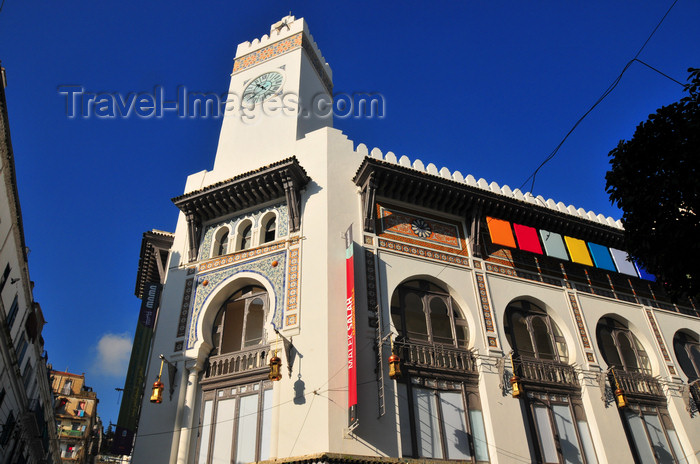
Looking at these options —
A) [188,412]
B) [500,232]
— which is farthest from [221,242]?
[500,232]

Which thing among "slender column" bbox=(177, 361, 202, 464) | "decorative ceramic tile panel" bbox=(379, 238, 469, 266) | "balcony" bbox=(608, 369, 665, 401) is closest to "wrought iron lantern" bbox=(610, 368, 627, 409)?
"balcony" bbox=(608, 369, 665, 401)

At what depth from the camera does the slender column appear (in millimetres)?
15312

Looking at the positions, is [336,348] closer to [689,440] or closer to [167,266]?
[167,266]

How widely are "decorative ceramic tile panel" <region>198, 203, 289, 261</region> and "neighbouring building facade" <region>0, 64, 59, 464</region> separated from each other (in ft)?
20.3

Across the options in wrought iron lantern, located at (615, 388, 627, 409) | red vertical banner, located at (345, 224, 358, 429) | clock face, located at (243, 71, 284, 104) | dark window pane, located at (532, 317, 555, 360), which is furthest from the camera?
clock face, located at (243, 71, 284, 104)

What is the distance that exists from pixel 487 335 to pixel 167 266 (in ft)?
37.5

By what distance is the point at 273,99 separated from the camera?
22906 mm

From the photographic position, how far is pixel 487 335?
57.4 feet

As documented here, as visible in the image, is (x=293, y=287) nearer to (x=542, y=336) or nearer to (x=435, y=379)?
(x=435, y=379)

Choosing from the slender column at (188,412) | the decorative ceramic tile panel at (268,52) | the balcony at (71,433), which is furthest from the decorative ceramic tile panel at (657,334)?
the balcony at (71,433)

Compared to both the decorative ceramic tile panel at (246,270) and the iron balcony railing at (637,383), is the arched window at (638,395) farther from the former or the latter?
the decorative ceramic tile panel at (246,270)

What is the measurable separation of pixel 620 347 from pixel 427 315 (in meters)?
8.42

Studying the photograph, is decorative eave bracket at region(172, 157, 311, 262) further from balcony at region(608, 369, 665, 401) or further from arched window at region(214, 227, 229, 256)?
balcony at region(608, 369, 665, 401)

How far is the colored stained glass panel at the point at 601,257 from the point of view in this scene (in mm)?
21250
